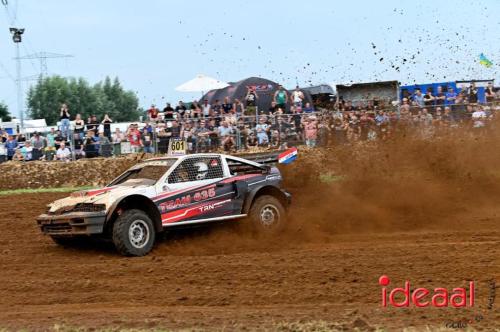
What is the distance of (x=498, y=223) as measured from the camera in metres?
10.7

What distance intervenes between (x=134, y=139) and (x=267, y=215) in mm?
10243

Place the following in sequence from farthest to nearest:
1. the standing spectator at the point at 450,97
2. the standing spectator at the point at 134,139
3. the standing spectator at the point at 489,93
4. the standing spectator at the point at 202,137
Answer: the standing spectator at the point at 134,139, the standing spectator at the point at 450,97, the standing spectator at the point at 202,137, the standing spectator at the point at 489,93

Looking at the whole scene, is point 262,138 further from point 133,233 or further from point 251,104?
point 133,233

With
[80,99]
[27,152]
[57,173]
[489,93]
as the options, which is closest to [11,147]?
[27,152]

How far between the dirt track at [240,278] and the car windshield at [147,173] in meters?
1.04

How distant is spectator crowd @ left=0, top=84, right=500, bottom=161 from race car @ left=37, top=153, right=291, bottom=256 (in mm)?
7034

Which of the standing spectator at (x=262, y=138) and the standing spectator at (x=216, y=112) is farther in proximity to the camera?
the standing spectator at (x=216, y=112)

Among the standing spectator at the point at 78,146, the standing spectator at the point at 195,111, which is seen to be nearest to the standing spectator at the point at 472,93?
the standing spectator at the point at 195,111

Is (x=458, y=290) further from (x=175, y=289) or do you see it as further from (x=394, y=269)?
(x=175, y=289)

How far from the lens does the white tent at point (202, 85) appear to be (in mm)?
24391

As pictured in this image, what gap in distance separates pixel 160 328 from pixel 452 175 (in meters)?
9.15

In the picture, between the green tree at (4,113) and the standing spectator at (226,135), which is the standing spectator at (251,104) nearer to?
the standing spectator at (226,135)

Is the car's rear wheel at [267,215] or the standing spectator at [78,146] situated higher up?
the standing spectator at [78,146]

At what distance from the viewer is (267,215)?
34.6ft
